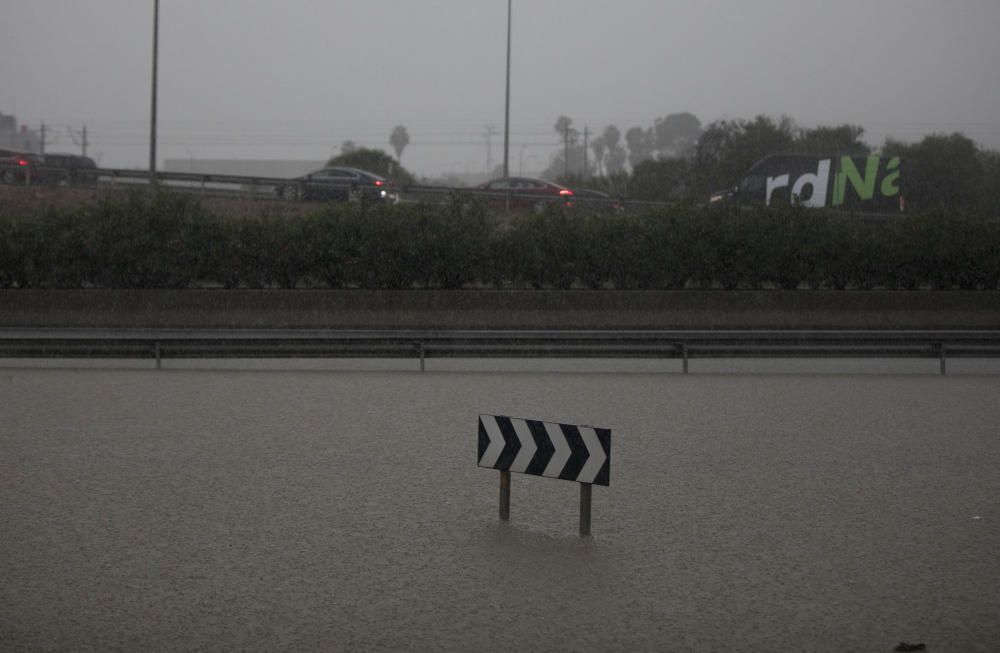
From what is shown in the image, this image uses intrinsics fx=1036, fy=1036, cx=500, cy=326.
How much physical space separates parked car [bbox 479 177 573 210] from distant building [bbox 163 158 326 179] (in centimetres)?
7943

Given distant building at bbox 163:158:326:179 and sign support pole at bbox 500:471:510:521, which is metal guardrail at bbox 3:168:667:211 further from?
distant building at bbox 163:158:326:179

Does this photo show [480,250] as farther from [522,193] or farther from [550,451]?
[550,451]

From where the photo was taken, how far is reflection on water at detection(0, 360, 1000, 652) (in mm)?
5648

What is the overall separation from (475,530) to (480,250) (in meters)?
23.3

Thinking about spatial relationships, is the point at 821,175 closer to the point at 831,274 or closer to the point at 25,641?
the point at 831,274

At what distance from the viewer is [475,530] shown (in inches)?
296

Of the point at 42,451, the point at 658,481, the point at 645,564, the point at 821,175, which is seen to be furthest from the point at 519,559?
the point at 821,175

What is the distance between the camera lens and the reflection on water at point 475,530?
5.65 m

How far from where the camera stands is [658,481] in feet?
30.0

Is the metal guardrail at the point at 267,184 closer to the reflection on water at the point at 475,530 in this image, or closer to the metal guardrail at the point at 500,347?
the metal guardrail at the point at 500,347

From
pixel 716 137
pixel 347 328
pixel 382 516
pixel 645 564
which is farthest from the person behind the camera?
pixel 716 137

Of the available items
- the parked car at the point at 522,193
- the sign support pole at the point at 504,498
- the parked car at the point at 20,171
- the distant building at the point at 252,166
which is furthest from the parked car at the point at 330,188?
the distant building at the point at 252,166

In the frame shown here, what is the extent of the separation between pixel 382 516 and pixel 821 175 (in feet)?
138

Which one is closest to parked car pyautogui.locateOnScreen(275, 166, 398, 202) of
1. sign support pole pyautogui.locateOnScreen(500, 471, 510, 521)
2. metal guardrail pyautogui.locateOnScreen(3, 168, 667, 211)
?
metal guardrail pyautogui.locateOnScreen(3, 168, 667, 211)
